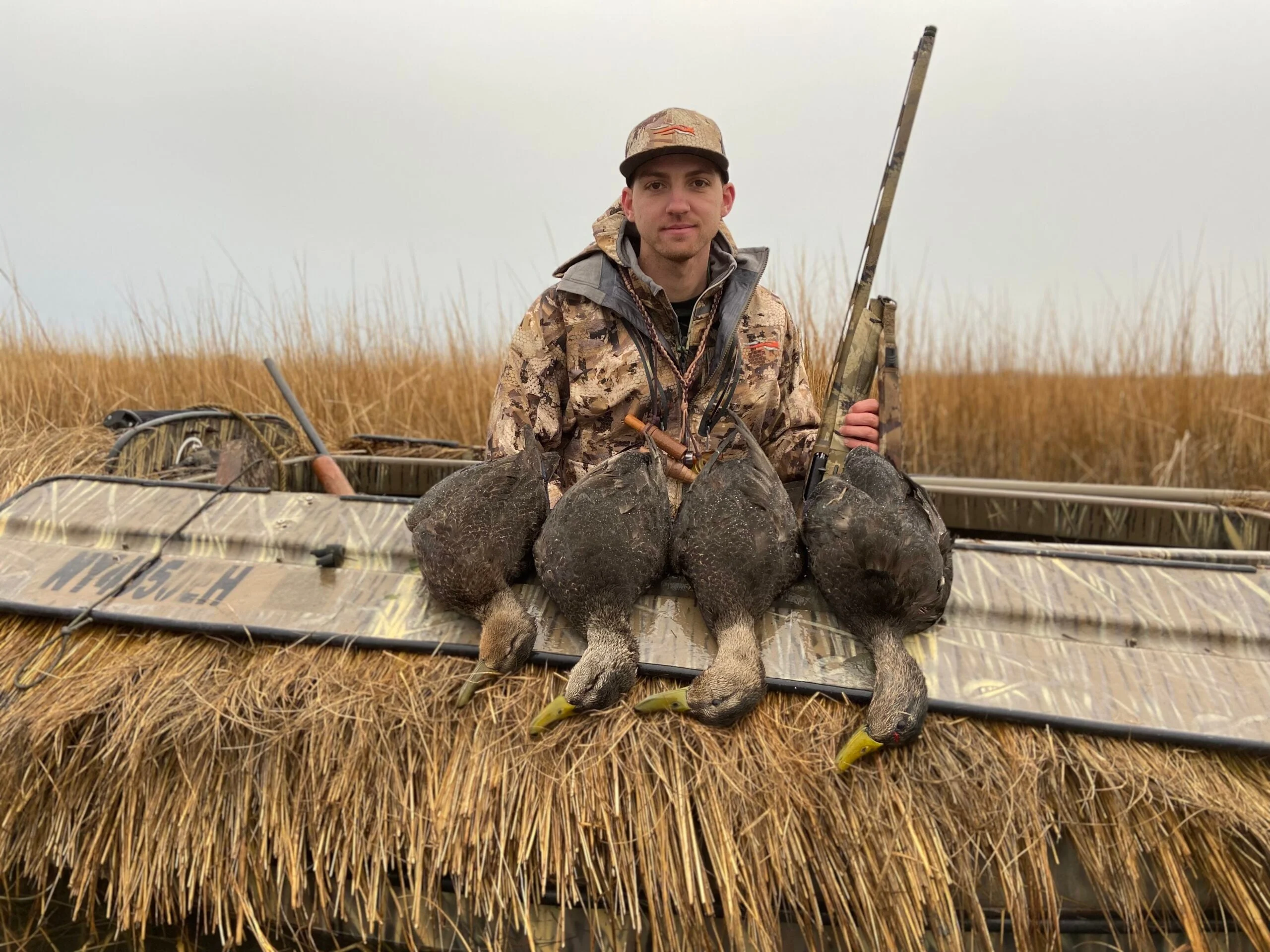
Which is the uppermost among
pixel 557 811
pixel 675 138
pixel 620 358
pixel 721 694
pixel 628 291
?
pixel 675 138

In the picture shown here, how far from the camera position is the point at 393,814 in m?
2.23

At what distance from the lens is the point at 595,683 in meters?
2.26

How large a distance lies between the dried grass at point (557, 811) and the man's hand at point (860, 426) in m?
0.93

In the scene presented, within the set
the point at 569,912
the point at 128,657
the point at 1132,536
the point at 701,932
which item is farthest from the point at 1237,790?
the point at 128,657

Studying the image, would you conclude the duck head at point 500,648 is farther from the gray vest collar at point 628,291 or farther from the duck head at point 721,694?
the gray vest collar at point 628,291

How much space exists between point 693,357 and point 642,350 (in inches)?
Answer: 7.3

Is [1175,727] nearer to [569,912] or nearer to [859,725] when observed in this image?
[859,725]

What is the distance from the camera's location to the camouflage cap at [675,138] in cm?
262

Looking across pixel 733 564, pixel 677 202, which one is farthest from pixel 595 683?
pixel 677 202

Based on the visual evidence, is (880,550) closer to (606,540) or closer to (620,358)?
(606,540)

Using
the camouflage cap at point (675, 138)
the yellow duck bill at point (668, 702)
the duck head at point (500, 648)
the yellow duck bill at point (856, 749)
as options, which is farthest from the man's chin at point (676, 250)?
the yellow duck bill at point (856, 749)

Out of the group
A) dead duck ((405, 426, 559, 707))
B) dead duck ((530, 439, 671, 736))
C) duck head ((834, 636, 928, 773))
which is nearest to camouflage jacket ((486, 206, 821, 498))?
dead duck ((405, 426, 559, 707))

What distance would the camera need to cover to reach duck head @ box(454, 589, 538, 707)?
7.88 feet

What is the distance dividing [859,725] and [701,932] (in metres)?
0.65
